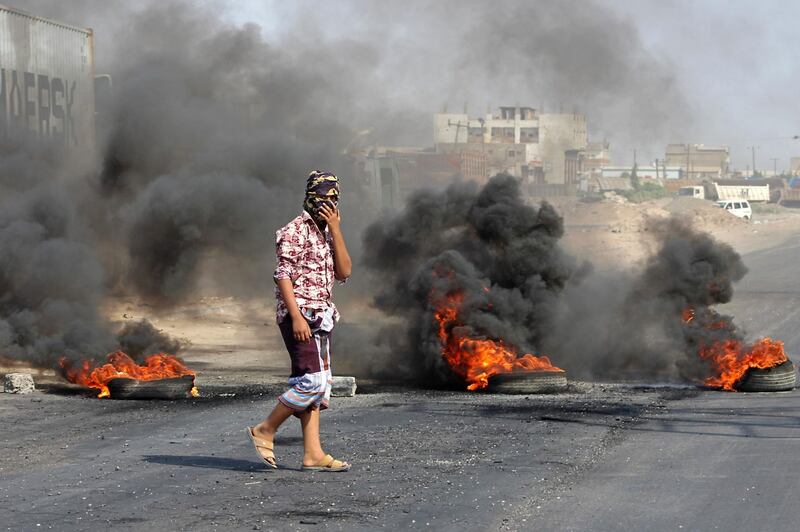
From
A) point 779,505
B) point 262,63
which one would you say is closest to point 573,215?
point 262,63

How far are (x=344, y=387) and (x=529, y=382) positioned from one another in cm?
182

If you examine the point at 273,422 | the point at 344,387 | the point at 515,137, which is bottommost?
the point at 344,387

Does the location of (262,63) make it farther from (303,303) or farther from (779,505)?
(779,505)

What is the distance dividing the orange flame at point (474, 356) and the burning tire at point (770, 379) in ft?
6.18

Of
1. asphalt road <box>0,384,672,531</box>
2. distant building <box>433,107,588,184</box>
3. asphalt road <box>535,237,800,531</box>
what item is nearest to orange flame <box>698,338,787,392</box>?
asphalt road <box>535,237,800,531</box>

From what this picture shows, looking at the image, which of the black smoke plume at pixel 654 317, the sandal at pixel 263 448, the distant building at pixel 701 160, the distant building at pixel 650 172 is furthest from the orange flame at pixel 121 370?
the distant building at pixel 701 160

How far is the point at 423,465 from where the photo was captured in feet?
22.9

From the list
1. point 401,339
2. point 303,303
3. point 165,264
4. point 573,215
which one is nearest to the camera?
point 303,303

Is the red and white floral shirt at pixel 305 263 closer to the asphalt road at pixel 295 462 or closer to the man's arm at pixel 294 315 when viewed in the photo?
the man's arm at pixel 294 315

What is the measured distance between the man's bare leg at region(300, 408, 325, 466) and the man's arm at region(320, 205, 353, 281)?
2.72 feet

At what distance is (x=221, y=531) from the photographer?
17.2 feet

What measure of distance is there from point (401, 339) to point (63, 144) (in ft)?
30.1

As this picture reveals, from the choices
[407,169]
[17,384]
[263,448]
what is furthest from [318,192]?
[407,169]

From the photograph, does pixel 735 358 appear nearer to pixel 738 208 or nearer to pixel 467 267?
pixel 467 267
